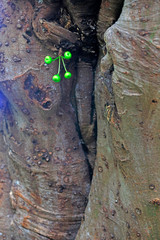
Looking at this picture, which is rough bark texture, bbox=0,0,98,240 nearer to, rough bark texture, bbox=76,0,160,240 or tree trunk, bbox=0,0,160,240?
tree trunk, bbox=0,0,160,240

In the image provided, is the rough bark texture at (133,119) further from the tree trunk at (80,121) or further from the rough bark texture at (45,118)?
the rough bark texture at (45,118)

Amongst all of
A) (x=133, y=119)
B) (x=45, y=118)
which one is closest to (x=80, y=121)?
(x=45, y=118)

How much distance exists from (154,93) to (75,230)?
3.49ft

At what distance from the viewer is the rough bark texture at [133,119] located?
0.97 m

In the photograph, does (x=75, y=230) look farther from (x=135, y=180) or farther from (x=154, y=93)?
(x=154, y=93)

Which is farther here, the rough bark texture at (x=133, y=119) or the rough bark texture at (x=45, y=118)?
the rough bark texture at (x=45, y=118)

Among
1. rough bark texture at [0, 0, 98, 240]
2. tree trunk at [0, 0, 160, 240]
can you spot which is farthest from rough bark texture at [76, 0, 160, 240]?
rough bark texture at [0, 0, 98, 240]

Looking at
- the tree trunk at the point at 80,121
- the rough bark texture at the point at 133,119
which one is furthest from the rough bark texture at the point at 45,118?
the rough bark texture at the point at 133,119

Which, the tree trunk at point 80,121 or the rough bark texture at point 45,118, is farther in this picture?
the rough bark texture at point 45,118

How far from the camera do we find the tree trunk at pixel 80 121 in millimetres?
Result: 1027

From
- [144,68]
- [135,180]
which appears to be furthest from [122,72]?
[135,180]

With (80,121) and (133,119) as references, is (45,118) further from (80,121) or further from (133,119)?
(133,119)

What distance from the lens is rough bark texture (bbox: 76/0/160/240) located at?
3.20 ft

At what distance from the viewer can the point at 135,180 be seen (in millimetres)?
1136
